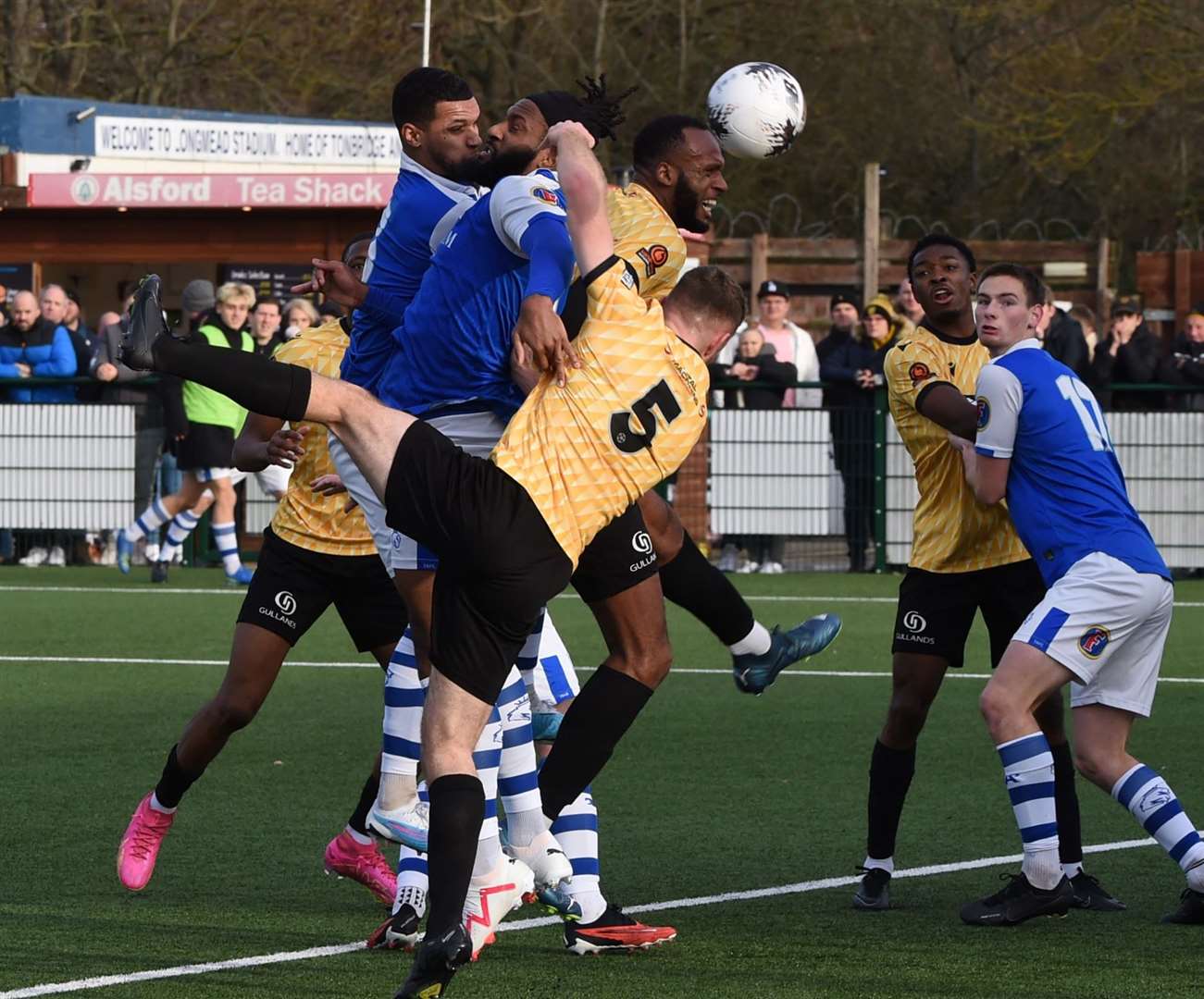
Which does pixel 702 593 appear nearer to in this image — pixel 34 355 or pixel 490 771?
pixel 490 771

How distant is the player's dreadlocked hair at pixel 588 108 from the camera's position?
6180 millimetres

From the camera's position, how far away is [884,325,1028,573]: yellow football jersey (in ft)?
22.5

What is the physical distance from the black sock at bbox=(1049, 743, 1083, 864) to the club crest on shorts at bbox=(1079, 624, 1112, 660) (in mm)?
743

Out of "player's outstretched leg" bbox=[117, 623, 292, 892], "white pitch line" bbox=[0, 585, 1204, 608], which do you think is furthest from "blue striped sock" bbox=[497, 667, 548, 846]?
"white pitch line" bbox=[0, 585, 1204, 608]

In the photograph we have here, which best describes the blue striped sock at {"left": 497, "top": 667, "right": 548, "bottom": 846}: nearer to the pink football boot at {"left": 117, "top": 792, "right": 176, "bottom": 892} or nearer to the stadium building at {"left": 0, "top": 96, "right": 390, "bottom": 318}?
the pink football boot at {"left": 117, "top": 792, "right": 176, "bottom": 892}

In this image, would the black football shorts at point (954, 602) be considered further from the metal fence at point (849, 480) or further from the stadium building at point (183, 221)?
the stadium building at point (183, 221)

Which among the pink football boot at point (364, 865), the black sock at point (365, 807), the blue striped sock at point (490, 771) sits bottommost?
the pink football boot at point (364, 865)

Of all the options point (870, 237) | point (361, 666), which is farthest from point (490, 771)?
point (870, 237)

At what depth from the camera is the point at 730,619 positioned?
741 cm

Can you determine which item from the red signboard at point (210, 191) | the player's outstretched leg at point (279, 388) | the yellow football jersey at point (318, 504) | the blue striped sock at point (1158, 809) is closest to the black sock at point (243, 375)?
the player's outstretched leg at point (279, 388)

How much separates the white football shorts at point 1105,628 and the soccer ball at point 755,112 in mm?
2130

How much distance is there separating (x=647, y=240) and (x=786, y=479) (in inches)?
449

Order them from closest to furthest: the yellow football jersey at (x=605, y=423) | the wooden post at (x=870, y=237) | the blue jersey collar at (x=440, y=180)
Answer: the yellow football jersey at (x=605, y=423)
the blue jersey collar at (x=440, y=180)
the wooden post at (x=870, y=237)

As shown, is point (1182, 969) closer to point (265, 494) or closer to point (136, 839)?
point (136, 839)
